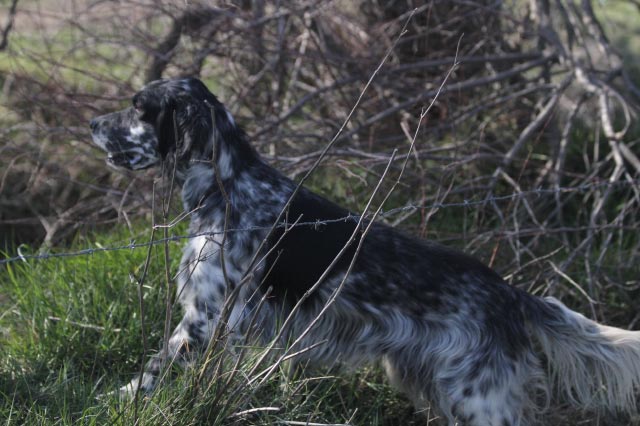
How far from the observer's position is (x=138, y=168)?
4141 mm

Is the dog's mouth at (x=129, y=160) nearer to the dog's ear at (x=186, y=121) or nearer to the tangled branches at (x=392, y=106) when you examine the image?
the dog's ear at (x=186, y=121)

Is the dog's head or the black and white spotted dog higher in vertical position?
the dog's head

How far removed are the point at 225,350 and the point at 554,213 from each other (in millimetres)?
2849

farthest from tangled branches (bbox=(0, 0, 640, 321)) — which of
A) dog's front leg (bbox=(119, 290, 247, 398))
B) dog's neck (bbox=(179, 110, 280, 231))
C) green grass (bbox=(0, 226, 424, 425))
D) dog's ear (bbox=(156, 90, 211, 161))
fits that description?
dog's front leg (bbox=(119, 290, 247, 398))

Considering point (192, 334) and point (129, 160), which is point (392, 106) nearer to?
point (129, 160)

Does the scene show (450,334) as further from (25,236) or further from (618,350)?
(25,236)

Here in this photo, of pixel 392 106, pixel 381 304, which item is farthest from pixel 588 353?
pixel 392 106

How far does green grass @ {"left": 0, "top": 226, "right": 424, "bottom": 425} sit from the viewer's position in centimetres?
323

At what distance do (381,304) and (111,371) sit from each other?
1329 mm

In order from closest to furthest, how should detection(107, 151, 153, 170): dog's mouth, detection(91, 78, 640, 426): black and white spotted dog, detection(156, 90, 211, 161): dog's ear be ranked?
detection(91, 78, 640, 426): black and white spotted dog < detection(156, 90, 211, 161): dog's ear < detection(107, 151, 153, 170): dog's mouth

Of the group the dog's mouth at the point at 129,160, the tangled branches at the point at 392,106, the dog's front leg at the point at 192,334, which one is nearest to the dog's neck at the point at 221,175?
the dog's mouth at the point at 129,160

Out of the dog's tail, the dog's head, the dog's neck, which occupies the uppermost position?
the dog's head

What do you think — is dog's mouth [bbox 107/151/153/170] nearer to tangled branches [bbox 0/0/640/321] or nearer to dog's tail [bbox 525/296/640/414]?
tangled branches [bbox 0/0/640/321]

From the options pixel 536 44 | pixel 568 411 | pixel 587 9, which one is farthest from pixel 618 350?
pixel 536 44
